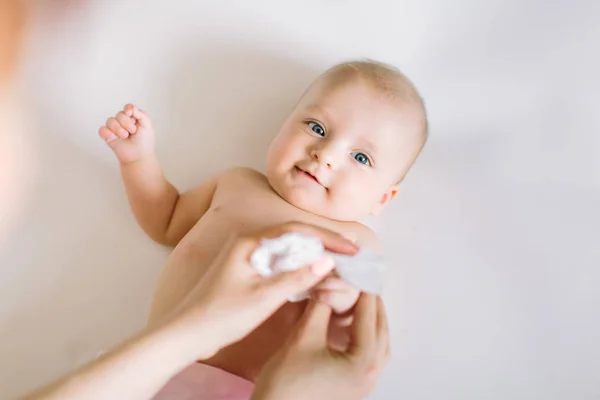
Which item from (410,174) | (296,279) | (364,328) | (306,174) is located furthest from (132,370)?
(410,174)

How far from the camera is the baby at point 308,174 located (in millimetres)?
889

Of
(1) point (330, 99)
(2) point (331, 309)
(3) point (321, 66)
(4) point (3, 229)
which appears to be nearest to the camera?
(2) point (331, 309)

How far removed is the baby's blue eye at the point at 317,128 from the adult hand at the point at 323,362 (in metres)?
0.26

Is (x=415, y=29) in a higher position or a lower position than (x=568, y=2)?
lower

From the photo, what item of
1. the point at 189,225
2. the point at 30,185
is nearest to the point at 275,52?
the point at 189,225

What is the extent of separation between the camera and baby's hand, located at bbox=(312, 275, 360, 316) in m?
0.79

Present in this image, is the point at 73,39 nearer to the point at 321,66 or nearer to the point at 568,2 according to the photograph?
the point at 321,66

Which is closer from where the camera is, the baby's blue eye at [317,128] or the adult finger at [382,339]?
the adult finger at [382,339]

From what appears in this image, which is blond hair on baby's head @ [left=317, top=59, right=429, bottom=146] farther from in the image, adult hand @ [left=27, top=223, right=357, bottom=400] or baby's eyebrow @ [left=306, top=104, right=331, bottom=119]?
adult hand @ [left=27, top=223, right=357, bottom=400]

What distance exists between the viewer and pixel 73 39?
1.18 metres

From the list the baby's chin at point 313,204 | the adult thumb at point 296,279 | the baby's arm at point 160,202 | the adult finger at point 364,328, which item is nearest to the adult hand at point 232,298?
the adult thumb at point 296,279

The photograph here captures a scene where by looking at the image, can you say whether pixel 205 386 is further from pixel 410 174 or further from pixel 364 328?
pixel 410 174

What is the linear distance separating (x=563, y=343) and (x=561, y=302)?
2.6 inches

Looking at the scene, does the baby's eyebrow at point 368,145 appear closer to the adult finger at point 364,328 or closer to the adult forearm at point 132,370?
the adult finger at point 364,328
